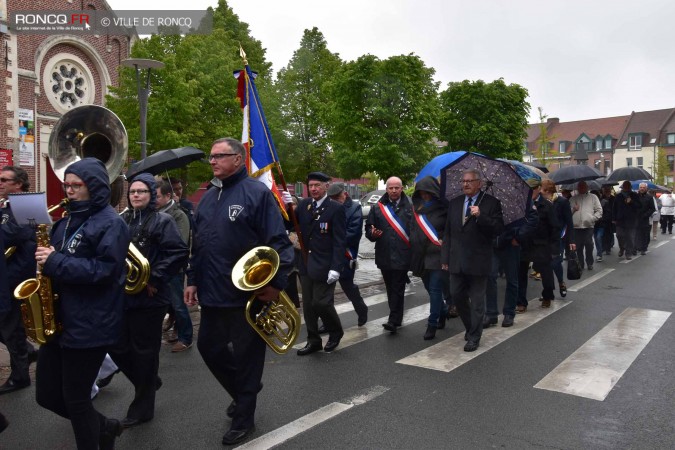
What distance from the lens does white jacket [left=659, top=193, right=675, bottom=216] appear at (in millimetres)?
24250

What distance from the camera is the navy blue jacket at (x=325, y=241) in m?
5.89

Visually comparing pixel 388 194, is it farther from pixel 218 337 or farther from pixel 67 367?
pixel 67 367

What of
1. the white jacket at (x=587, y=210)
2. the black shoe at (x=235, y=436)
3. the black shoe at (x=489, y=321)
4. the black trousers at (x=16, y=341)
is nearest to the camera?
the black shoe at (x=235, y=436)

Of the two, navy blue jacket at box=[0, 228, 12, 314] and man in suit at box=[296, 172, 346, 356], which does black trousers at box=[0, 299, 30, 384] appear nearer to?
navy blue jacket at box=[0, 228, 12, 314]

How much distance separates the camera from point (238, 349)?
153 inches

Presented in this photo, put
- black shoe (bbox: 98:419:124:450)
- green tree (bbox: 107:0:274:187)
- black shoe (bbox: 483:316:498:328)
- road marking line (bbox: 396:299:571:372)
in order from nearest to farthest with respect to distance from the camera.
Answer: black shoe (bbox: 98:419:124:450)
road marking line (bbox: 396:299:571:372)
black shoe (bbox: 483:316:498:328)
green tree (bbox: 107:0:274:187)

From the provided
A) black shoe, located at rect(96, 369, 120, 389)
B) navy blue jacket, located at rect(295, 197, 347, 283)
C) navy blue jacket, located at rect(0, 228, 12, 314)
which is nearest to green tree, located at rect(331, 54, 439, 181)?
navy blue jacket, located at rect(295, 197, 347, 283)

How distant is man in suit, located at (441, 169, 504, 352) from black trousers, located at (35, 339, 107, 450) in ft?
13.0

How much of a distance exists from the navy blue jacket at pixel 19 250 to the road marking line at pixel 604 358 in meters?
4.38

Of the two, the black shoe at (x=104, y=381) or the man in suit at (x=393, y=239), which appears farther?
the man in suit at (x=393, y=239)

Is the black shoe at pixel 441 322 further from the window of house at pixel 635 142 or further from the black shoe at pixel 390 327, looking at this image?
the window of house at pixel 635 142

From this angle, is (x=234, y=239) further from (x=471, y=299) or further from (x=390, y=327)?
(x=390, y=327)

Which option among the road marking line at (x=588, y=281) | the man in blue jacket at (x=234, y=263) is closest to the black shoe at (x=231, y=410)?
the man in blue jacket at (x=234, y=263)

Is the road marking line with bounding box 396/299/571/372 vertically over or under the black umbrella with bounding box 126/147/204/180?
under
